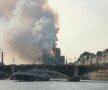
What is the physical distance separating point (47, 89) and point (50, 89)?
2.88ft

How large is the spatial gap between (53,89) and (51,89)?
0.54 metres

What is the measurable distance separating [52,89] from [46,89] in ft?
5.76

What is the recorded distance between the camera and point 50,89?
155 metres

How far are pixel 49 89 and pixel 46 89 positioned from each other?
2.89ft

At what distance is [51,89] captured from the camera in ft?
509

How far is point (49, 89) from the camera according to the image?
155 meters

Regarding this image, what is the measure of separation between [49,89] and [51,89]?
2.00 ft

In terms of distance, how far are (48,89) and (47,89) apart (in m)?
0.35

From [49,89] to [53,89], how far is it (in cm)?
114

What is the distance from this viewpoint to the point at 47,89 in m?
156

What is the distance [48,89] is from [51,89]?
0.88m

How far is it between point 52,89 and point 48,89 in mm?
1145

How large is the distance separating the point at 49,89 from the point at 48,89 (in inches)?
10.7

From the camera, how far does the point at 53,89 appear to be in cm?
15475
